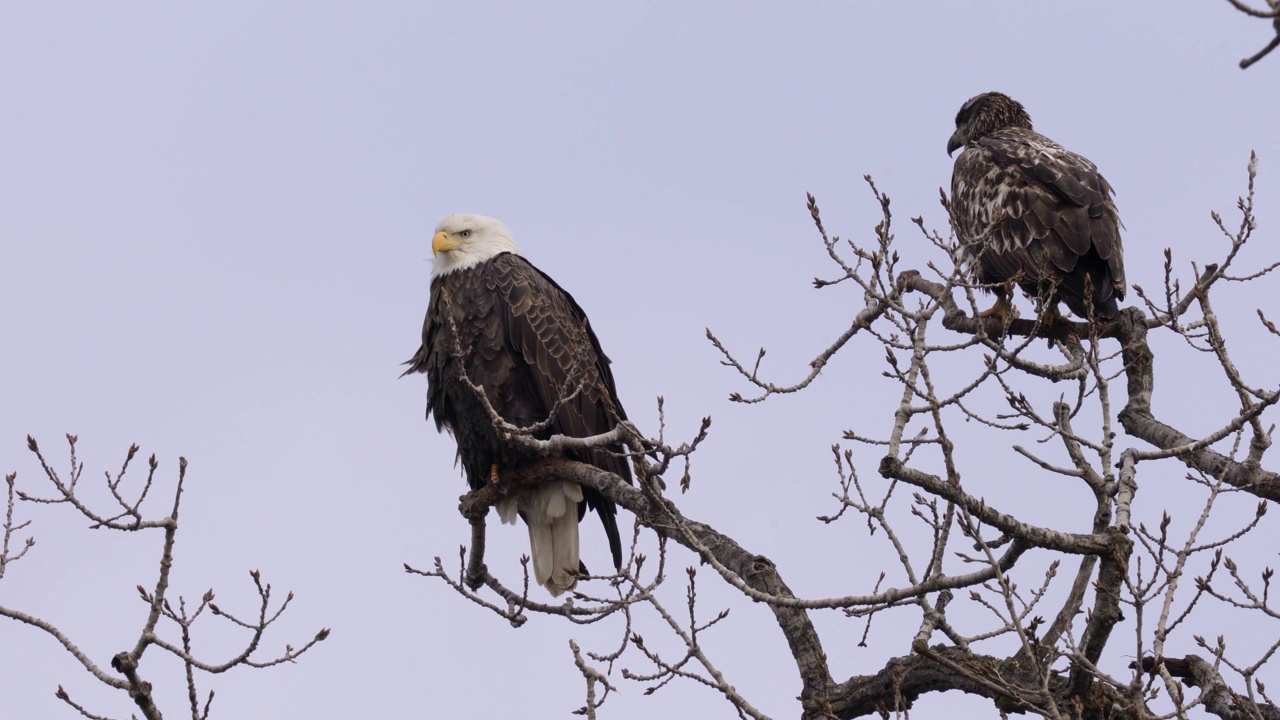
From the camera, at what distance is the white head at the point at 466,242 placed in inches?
274

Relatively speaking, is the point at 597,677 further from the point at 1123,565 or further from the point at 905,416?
the point at 1123,565

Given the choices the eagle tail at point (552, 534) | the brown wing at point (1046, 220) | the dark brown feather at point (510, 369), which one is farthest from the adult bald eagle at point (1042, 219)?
the eagle tail at point (552, 534)

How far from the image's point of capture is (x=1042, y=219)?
688 centimetres

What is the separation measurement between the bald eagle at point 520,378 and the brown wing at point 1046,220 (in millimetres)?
1850

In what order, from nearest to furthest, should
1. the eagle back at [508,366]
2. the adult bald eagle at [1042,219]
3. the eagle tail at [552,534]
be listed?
the eagle back at [508,366], the adult bald eagle at [1042,219], the eagle tail at [552,534]

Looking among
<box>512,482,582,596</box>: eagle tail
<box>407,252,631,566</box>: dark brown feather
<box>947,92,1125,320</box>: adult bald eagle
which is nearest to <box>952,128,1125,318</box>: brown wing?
<box>947,92,1125,320</box>: adult bald eagle

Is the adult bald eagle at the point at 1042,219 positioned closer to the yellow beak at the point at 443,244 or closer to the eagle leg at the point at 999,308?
the eagle leg at the point at 999,308

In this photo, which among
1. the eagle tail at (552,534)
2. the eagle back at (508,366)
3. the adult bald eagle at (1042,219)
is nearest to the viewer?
the eagle back at (508,366)

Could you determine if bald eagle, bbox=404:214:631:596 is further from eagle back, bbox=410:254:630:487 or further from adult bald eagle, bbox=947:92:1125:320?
adult bald eagle, bbox=947:92:1125:320

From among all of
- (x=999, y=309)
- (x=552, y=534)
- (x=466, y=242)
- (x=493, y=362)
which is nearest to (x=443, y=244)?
(x=466, y=242)

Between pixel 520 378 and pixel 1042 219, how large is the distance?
2623 millimetres

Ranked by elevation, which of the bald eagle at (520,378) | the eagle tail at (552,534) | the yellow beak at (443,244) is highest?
the yellow beak at (443,244)

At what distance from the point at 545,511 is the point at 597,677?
2954 millimetres

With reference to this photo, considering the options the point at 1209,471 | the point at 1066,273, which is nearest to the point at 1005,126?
the point at 1066,273
